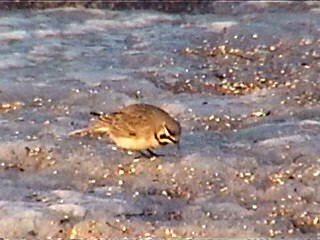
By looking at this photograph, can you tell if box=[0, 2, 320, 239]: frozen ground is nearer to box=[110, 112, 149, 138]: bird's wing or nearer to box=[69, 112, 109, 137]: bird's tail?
box=[69, 112, 109, 137]: bird's tail

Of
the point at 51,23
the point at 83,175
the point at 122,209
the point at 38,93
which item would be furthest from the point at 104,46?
the point at 122,209

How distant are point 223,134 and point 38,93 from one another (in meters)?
1.84

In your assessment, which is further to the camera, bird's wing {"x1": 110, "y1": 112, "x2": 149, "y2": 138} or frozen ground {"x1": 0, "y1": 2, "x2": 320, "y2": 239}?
bird's wing {"x1": 110, "y1": 112, "x2": 149, "y2": 138}

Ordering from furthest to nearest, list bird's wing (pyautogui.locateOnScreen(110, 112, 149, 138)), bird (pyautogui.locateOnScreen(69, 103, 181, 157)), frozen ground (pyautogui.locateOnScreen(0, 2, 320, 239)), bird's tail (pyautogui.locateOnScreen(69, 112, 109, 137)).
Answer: bird's tail (pyautogui.locateOnScreen(69, 112, 109, 137)) < bird's wing (pyautogui.locateOnScreen(110, 112, 149, 138)) < bird (pyautogui.locateOnScreen(69, 103, 181, 157)) < frozen ground (pyautogui.locateOnScreen(0, 2, 320, 239))

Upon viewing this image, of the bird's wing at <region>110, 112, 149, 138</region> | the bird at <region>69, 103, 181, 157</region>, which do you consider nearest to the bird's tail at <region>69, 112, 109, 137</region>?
the bird at <region>69, 103, 181, 157</region>

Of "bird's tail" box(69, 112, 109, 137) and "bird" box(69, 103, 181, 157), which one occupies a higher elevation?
"bird" box(69, 103, 181, 157)

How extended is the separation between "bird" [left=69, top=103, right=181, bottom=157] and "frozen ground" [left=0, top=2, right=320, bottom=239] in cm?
13

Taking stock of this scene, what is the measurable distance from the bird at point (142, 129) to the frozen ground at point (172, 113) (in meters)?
0.13

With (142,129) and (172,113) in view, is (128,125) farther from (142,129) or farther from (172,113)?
(172,113)

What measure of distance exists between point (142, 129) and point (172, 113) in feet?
4.80

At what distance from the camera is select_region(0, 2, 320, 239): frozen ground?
24.1ft

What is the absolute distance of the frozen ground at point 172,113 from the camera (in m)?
7.36

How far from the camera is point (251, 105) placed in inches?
394

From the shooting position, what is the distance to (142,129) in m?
8.35
